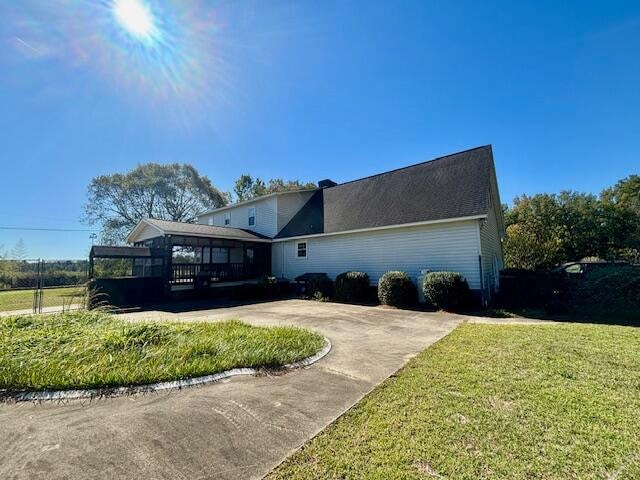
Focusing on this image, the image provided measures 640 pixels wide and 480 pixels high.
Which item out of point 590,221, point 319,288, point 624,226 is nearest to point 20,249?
point 319,288

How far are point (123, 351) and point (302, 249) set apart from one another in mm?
12582

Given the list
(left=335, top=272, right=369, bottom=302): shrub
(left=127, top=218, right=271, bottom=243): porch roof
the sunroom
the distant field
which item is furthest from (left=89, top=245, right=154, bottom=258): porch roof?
(left=335, top=272, right=369, bottom=302): shrub

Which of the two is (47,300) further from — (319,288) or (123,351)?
(123,351)

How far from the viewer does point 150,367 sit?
13.4 ft

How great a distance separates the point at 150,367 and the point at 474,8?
37.8 ft

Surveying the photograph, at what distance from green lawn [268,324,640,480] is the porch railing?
13.3m

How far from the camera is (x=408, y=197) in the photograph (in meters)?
14.0

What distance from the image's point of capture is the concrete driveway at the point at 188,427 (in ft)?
7.29

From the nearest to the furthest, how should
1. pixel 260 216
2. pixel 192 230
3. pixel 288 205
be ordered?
1. pixel 192 230
2. pixel 288 205
3. pixel 260 216

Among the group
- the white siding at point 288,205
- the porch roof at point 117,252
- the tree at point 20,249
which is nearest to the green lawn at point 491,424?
the porch roof at point 117,252

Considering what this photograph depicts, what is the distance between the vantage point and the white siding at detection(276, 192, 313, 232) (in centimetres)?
1905

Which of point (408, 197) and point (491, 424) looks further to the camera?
point (408, 197)

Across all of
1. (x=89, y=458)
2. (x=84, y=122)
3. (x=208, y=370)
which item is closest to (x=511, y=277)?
(x=208, y=370)

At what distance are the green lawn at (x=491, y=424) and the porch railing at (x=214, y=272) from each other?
1330cm
